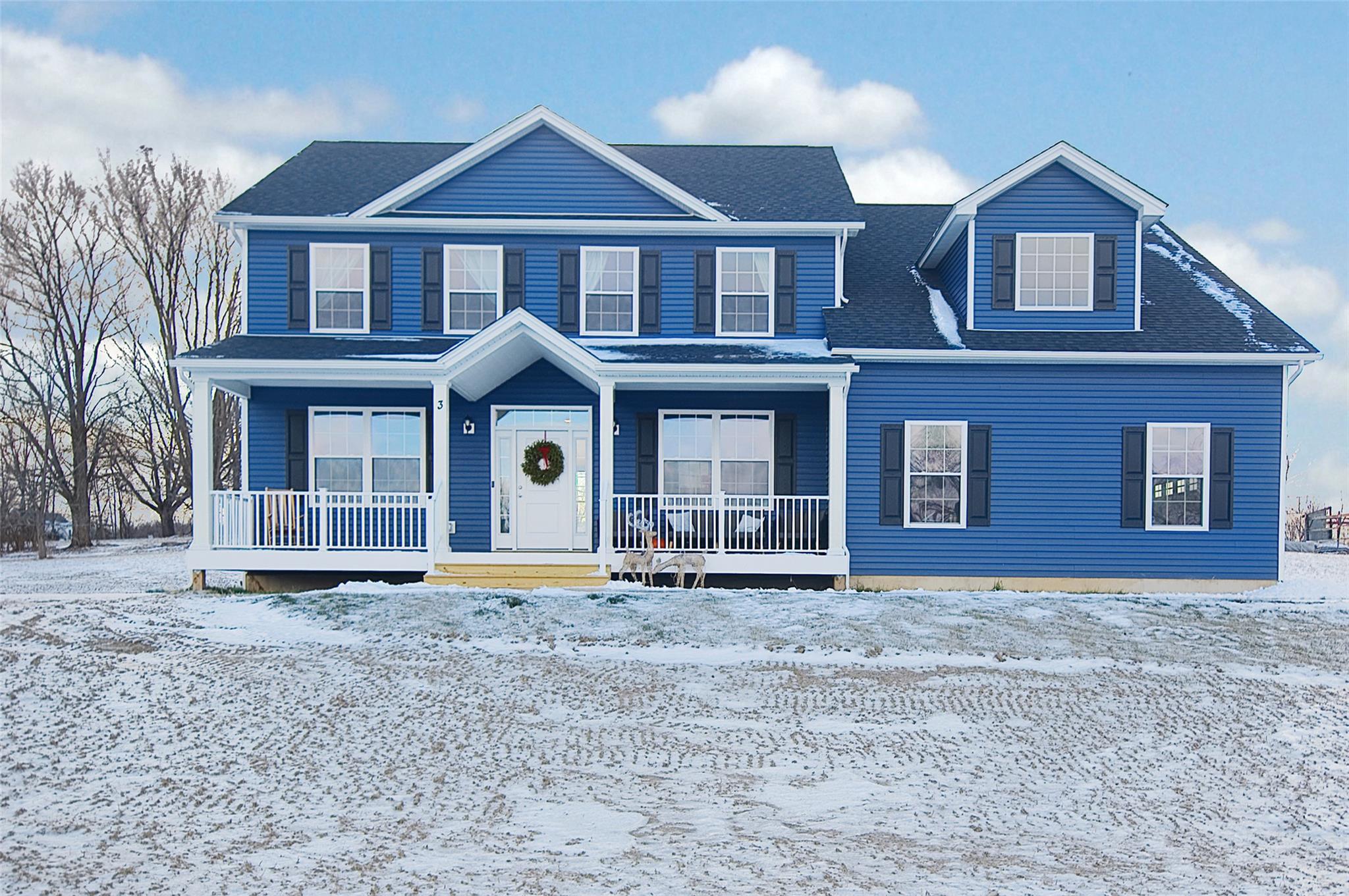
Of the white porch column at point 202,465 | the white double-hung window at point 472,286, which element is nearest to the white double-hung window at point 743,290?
the white double-hung window at point 472,286

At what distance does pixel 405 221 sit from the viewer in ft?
49.7

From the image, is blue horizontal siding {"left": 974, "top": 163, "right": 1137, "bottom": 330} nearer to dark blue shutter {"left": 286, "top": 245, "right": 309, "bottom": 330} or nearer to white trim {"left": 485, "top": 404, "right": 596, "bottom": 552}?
white trim {"left": 485, "top": 404, "right": 596, "bottom": 552}

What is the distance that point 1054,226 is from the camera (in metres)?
14.8

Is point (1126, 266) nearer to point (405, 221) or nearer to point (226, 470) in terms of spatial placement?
point (405, 221)

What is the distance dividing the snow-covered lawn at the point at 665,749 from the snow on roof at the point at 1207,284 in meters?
4.91

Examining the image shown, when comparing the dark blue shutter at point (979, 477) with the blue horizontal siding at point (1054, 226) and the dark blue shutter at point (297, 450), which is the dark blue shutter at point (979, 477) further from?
the dark blue shutter at point (297, 450)

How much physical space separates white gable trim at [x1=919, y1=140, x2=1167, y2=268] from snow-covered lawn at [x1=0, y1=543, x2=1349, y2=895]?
6.15 m

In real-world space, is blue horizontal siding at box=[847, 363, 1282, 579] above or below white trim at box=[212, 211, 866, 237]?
below

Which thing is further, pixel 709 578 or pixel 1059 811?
pixel 709 578

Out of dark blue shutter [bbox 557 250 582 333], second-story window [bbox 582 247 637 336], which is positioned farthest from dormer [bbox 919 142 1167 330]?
dark blue shutter [bbox 557 250 582 333]

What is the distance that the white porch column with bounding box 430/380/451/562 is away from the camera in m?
13.7

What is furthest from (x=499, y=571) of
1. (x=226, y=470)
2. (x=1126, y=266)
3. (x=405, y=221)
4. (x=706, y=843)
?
(x=226, y=470)

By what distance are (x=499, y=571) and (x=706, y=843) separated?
349 inches

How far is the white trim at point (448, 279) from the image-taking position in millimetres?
15289
